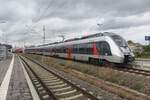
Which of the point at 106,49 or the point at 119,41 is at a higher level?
the point at 119,41

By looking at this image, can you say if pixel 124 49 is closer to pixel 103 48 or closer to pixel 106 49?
pixel 106 49

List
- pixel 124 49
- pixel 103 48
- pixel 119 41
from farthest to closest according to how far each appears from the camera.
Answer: pixel 103 48 → pixel 119 41 → pixel 124 49

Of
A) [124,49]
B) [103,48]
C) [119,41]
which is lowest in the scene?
[124,49]

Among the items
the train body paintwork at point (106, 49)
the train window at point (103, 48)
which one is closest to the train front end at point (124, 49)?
the train body paintwork at point (106, 49)

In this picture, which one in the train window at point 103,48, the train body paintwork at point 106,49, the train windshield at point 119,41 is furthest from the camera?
the train window at point 103,48

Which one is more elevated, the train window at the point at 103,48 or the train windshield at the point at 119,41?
the train windshield at the point at 119,41

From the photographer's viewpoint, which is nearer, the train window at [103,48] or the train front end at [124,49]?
the train front end at [124,49]

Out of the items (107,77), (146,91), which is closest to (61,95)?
(146,91)

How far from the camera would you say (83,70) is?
26484 mm

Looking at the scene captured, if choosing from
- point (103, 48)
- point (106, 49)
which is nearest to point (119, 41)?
point (106, 49)

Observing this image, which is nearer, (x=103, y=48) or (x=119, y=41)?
(x=119, y=41)

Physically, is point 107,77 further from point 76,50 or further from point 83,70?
point 76,50

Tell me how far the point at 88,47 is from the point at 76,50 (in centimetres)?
671

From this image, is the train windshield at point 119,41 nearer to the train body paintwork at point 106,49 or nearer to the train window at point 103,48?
the train body paintwork at point 106,49
